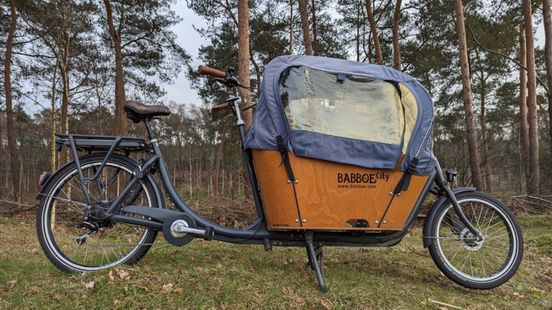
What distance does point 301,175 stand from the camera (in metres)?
2.50

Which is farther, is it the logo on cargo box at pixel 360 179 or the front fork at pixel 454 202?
the front fork at pixel 454 202

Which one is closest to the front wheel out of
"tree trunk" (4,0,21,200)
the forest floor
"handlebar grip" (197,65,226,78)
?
the forest floor

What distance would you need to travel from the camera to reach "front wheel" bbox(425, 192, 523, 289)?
2.77m

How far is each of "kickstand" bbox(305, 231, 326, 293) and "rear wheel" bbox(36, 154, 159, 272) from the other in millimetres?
1066

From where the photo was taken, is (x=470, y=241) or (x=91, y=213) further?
(x=470, y=241)

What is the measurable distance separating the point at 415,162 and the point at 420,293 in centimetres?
89

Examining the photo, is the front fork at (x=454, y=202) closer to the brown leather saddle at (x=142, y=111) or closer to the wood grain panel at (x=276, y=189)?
the wood grain panel at (x=276, y=189)

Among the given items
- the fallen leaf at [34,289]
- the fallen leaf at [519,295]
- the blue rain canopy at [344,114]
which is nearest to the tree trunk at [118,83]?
the fallen leaf at [34,289]

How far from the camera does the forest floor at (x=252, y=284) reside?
2215 millimetres

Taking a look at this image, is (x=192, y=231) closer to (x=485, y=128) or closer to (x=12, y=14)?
(x=12, y=14)

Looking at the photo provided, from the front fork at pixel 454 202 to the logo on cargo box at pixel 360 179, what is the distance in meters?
0.54

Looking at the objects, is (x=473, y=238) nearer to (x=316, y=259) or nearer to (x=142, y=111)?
(x=316, y=259)

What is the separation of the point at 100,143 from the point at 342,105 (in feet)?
5.49

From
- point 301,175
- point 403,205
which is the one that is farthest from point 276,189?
point 403,205
